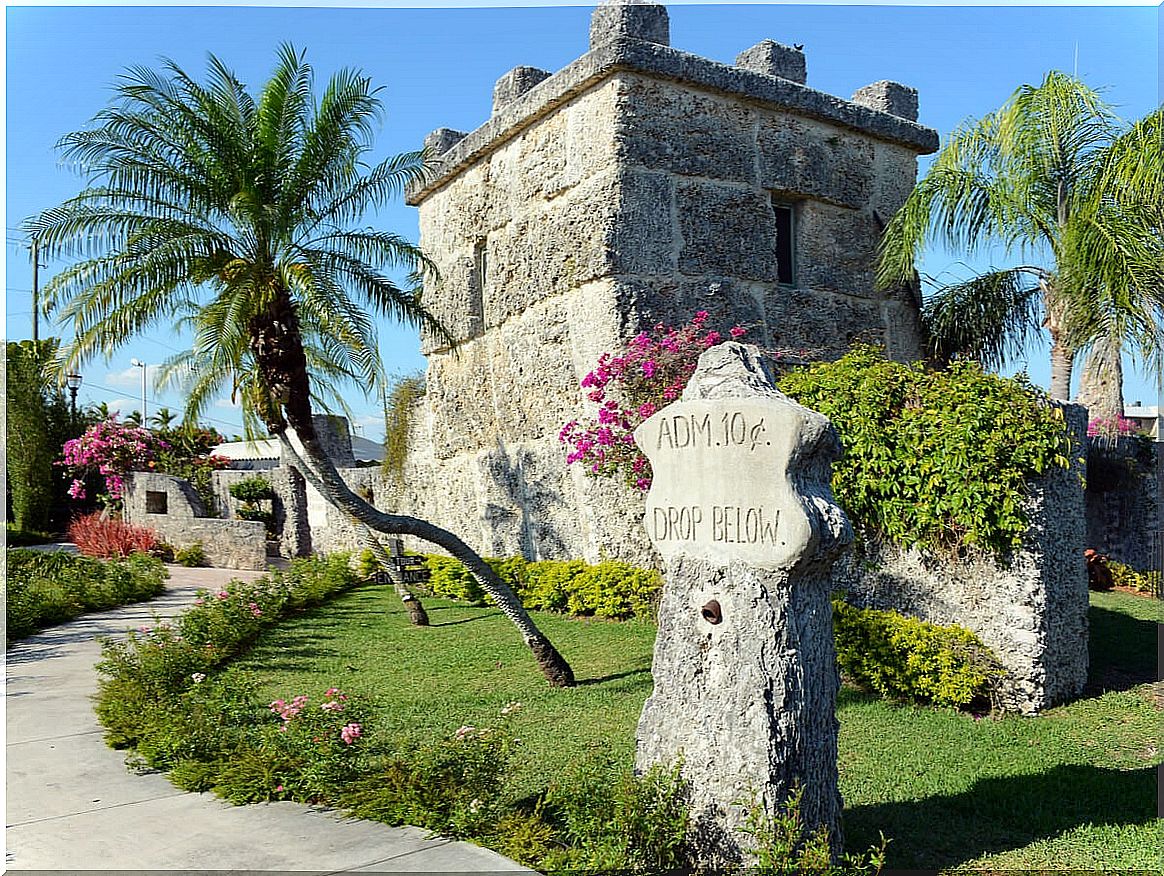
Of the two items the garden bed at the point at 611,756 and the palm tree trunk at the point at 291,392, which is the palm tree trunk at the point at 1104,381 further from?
the palm tree trunk at the point at 291,392

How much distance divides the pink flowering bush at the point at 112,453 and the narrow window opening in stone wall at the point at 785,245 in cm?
1599

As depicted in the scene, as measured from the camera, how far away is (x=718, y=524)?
4402 millimetres

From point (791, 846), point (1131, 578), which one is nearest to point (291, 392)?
point (791, 846)

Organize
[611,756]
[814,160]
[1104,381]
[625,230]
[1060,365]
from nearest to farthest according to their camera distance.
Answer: [611,756] < [625,230] < [814,160] < [1060,365] < [1104,381]

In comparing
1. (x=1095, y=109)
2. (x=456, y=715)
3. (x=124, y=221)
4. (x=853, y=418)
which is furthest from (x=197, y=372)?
(x=1095, y=109)

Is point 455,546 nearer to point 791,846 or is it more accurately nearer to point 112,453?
point 791,846

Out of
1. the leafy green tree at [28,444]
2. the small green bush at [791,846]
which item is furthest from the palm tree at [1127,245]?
the leafy green tree at [28,444]

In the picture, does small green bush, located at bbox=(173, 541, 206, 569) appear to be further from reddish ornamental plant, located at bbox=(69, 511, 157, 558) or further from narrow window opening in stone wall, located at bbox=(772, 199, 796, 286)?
narrow window opening in stone wall, located at bbox=(772, 199, 796, 286)

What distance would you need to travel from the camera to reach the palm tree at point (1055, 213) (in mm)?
11281

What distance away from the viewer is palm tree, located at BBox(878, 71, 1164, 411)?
444 inches

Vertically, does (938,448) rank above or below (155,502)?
above

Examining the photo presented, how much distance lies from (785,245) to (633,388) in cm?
341

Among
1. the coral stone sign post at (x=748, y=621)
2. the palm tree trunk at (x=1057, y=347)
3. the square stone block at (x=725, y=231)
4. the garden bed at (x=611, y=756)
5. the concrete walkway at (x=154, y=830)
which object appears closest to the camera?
the coral stone sign post at (x=748, y=621)

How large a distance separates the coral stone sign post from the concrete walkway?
1014 mm
